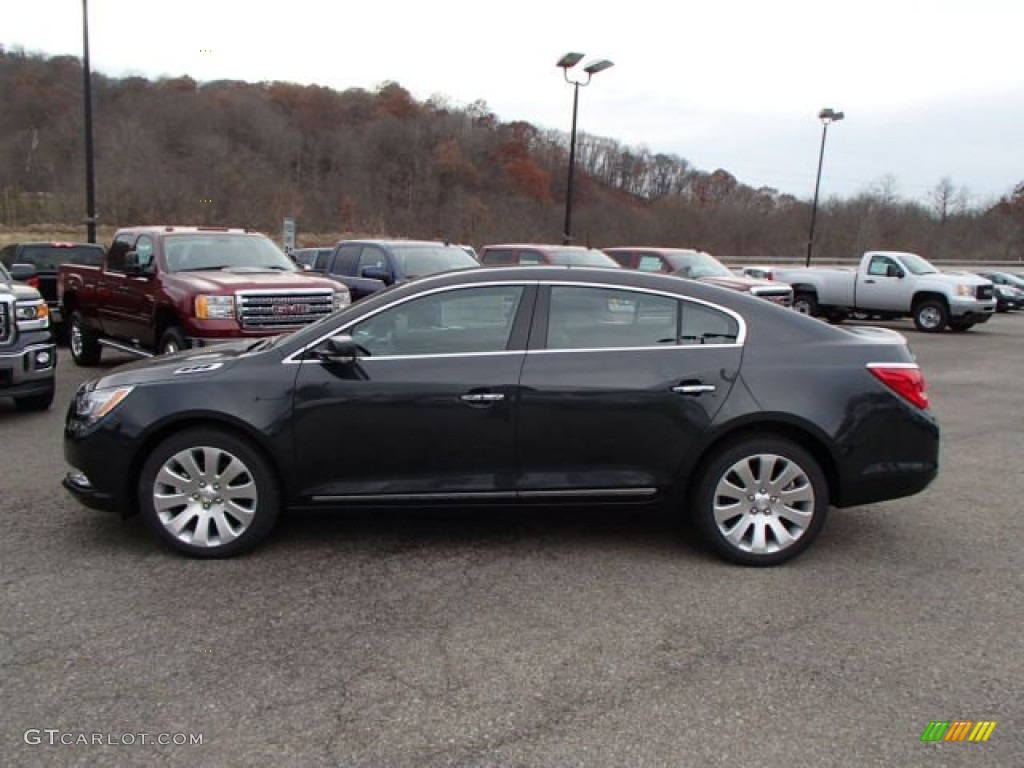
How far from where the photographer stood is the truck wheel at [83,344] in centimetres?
1162

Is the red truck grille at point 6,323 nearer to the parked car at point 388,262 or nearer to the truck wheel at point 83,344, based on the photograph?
the truck wheel at point 83,344

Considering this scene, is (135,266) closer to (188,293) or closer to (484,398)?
(188,293)

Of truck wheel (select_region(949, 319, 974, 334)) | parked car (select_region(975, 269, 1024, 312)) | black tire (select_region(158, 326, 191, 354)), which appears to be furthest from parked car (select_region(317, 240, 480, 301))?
parked car (select_region(975, 269, 1024, 312))

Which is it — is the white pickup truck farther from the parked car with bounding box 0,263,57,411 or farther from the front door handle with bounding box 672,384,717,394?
the parked car with bounding box 0,263,57,411

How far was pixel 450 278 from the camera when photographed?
4715 millimetres

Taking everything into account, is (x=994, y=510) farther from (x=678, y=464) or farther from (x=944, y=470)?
(x=678, y=464)

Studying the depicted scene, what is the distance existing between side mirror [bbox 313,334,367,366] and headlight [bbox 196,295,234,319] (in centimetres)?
467

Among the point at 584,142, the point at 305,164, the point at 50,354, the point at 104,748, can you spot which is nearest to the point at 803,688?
the point at 104,748

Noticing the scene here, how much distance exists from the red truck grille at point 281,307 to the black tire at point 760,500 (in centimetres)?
572

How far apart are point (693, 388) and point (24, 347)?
651cm

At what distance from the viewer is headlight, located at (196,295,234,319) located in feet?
28.6

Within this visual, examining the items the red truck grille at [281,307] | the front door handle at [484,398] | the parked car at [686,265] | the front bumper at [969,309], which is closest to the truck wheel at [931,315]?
the front bumper at [969,309]

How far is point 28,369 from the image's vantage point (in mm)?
7859

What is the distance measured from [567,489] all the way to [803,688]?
1.61 metres
